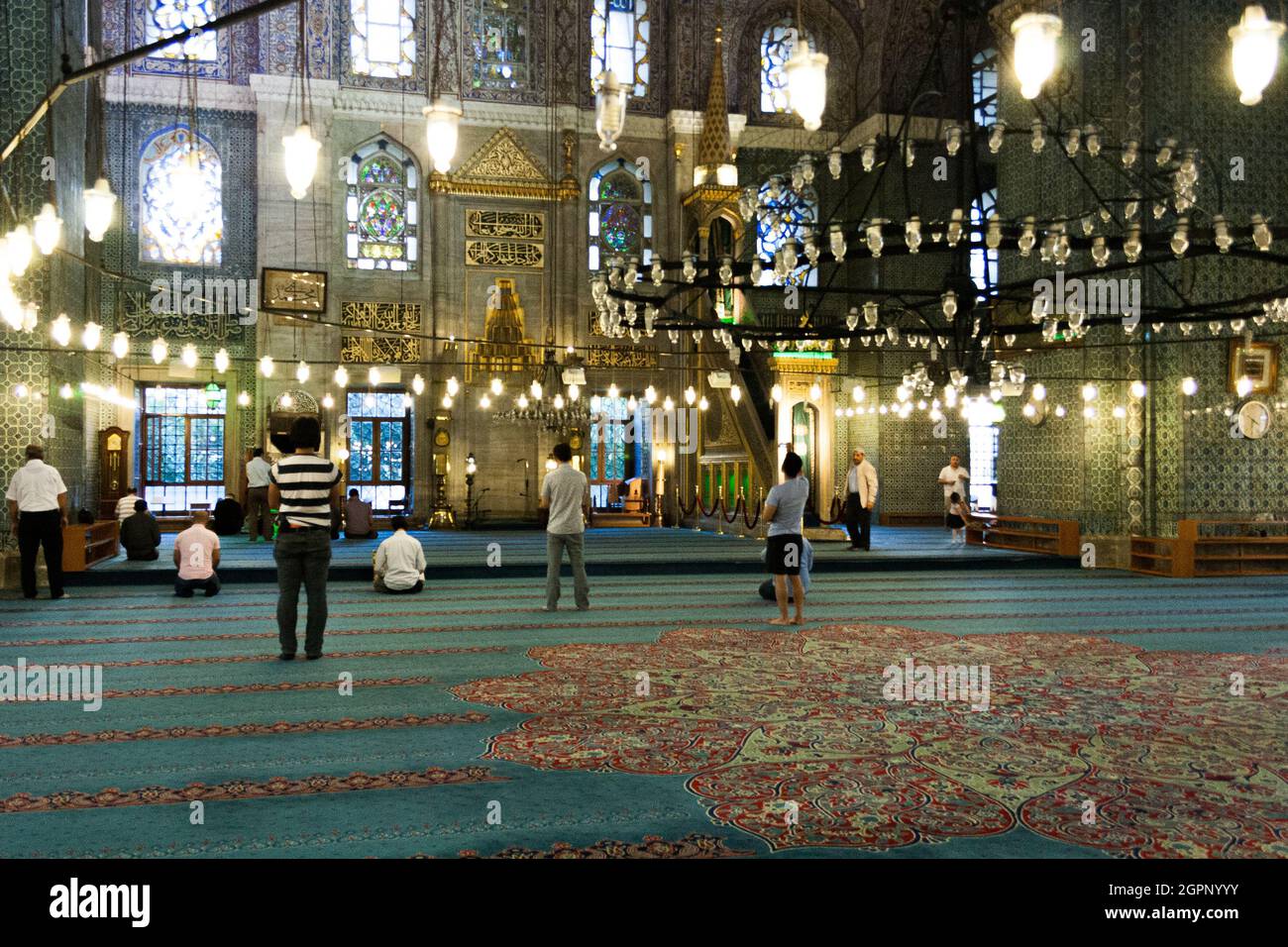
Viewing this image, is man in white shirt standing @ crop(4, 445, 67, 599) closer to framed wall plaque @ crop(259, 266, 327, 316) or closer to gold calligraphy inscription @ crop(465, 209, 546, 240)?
framed wall plaque @ crop(259, 266, 327, 316)

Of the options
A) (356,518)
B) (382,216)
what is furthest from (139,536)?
(382,216)

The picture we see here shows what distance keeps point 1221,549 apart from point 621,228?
9889mm

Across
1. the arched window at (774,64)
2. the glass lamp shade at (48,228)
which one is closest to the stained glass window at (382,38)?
the arched window at (774,64)

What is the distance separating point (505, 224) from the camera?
50.6 feet

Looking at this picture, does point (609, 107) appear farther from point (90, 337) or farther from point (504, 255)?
point (504, 255)

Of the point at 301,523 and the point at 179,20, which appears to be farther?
the point at 179,20

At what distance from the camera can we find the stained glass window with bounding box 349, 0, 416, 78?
15.0 m

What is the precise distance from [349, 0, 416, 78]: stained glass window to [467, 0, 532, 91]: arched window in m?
0.92

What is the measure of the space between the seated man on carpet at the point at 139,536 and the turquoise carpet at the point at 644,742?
120 inches

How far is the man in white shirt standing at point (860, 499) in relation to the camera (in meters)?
10.1

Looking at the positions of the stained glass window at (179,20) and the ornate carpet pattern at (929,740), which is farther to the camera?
the stained glass window at (179,20)

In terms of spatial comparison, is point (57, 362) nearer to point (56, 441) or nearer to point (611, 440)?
point (56, 441)

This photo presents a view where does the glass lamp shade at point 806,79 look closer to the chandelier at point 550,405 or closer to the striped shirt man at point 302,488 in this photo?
the striped shirt man at point 302,488

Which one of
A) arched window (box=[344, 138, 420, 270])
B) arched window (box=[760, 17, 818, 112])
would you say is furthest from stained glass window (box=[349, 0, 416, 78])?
arched window (box=[760, 17, 818, 112])
